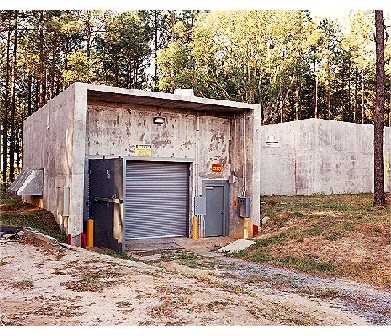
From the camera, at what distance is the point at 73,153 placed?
42.0 feet

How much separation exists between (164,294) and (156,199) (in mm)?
→ 8850

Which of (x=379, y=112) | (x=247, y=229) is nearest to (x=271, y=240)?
(x=247, y=229)

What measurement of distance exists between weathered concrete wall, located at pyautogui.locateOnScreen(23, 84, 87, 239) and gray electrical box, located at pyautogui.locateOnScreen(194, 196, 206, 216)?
4.36 metres

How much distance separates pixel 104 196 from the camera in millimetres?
13367

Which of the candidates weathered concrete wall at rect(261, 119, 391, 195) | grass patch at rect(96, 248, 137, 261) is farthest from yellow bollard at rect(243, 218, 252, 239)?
weathered concrete wall at rect(261, 119, 391, 195)

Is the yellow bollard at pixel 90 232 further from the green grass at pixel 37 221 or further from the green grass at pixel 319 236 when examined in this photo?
the green grass at pixel 319 236

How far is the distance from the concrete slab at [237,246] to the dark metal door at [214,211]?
1926mm

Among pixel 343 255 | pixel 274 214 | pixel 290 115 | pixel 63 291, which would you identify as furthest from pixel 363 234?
pixel 290 115

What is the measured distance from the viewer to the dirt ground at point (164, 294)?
19.5 feet

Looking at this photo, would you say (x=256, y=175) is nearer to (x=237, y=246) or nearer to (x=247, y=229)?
A: (x=247, y=229)

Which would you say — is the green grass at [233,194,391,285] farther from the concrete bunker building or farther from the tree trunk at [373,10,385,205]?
the concrete bunker building

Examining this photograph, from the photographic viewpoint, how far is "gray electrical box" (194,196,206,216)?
52.5ft

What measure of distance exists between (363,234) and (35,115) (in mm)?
13542

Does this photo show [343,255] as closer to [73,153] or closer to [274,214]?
[274,214]
